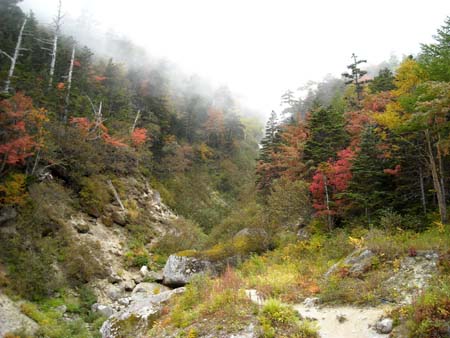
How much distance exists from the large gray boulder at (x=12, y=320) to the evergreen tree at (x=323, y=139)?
18796mm

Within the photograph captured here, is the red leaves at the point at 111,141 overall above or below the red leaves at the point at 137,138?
below

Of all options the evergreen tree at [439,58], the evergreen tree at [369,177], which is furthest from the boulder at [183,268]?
the evergreen tree at [439,58]

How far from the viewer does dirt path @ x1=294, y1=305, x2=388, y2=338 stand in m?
7.64

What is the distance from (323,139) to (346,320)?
57.6 feet

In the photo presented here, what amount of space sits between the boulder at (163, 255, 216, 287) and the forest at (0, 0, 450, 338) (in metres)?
0.15

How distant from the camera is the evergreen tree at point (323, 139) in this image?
2259cm

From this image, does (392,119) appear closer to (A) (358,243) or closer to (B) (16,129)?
(A) (358,243)

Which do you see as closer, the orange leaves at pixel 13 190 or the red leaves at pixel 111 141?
the orange leaves at pixel 13 190

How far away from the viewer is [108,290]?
2177cm

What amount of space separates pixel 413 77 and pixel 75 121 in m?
26.5

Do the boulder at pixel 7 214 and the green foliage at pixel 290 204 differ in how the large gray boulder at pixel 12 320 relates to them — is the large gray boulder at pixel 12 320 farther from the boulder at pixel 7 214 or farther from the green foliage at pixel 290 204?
the green foliage at pixel 290 204

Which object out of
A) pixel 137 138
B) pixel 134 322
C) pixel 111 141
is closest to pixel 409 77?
pixel 134 322

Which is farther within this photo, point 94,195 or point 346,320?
point 94,195

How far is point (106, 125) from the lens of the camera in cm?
3641
